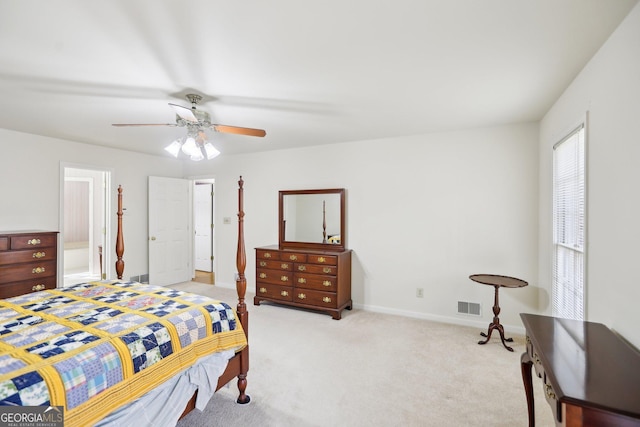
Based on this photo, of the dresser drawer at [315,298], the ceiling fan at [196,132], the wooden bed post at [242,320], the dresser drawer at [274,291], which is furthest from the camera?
the dresser drawer at [274,291]

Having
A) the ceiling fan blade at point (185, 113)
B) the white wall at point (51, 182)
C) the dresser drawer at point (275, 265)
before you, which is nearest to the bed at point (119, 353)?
the ceiling fan blade at point (185, 113)

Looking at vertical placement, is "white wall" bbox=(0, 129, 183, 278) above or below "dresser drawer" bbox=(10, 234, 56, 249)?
above

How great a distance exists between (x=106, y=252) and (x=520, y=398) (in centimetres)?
562

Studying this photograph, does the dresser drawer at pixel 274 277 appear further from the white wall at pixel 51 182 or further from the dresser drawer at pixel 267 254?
the white wall at pixel 51 182

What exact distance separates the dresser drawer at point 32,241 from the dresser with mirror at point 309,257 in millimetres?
2581

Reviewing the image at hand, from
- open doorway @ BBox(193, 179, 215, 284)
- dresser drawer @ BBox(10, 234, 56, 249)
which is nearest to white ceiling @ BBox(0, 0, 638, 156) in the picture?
dresser drawer @ BBox(10, 234, 56, 249)

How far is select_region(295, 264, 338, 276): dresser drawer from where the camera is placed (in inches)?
160

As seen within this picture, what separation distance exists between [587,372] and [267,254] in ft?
12.5

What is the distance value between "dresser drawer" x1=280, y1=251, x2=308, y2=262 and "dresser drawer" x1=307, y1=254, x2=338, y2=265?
0.27 ft

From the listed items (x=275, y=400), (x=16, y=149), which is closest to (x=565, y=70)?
(x=275, y=400)

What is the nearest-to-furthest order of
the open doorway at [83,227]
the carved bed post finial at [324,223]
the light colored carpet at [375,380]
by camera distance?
the light colored carpet at [375,380] < the carved bed post finial at [324,223] < the open doorway at [83,227]

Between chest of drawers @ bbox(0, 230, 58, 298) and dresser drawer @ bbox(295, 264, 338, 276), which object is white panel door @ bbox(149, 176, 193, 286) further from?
dresser drawer @ bbox(295, 264, 338, 276)


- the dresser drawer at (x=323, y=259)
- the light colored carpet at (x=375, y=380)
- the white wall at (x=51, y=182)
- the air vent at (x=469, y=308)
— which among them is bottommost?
the light colored carpet at (x=375, y=380)

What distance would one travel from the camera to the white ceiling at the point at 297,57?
1535 mm
